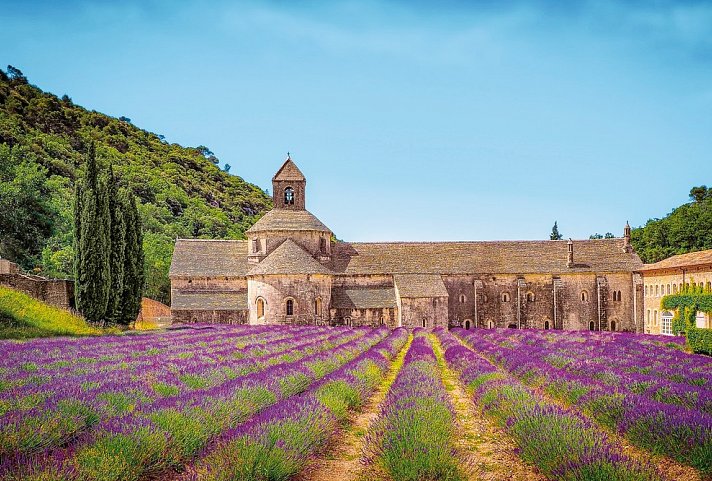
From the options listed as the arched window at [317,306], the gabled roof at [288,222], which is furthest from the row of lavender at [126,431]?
the gabled roof at [288,222]

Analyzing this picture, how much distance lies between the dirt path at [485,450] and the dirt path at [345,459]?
138 cm

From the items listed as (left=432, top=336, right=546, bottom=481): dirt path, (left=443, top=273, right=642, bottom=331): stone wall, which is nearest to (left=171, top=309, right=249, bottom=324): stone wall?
(left=443, top=273, right=642, bottom=331): stone wall

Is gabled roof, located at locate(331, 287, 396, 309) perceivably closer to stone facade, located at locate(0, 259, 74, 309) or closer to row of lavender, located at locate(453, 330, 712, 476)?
stone facade, located at locate(0, 259, 74, 309)

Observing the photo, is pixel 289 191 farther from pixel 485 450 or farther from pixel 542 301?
pixel 485 450

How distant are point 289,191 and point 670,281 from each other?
2959 centimetres

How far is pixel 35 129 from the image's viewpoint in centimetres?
10300

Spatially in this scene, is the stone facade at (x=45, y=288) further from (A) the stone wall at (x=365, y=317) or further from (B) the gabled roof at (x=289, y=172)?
(B) the gabled roof at (x=289, y=172)

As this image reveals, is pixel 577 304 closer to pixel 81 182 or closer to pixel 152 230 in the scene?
pixel 81 182

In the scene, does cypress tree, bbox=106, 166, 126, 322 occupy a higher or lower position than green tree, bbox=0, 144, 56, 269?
lower

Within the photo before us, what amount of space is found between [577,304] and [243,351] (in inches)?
1369

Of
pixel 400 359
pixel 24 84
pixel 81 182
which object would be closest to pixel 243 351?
pixel 400 359

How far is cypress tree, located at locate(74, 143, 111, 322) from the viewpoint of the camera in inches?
1385

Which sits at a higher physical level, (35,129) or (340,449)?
(35,129)

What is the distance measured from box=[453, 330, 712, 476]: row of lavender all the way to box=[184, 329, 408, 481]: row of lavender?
4751 millimetres
